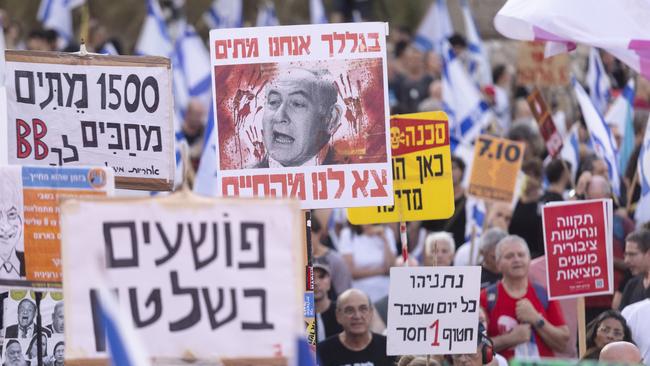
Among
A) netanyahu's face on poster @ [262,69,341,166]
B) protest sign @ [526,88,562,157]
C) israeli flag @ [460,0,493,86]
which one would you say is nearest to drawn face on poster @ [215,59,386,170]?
netanyahu's face on poster @ [262,69,341,166]

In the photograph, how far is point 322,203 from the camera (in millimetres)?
8398

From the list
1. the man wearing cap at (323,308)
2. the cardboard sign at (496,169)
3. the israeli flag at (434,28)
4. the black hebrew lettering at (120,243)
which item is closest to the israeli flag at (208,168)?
the man wearing cap at (323,308)

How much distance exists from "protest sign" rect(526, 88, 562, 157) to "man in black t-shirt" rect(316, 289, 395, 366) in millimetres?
3820

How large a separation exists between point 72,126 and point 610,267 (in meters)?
3.37

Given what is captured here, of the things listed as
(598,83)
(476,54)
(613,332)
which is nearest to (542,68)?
(476,54)

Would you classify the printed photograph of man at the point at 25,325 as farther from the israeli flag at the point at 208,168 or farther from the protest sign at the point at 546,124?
the protest sign at the point at 546,124

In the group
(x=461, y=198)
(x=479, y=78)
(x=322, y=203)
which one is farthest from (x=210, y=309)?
(x=479, y=78)

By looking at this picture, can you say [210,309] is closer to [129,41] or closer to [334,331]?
[334,331]

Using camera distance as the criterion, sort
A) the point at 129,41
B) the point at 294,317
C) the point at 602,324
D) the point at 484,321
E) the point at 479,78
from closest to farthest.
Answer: the point at 294,317, the point at 602,324, the point at 484,321, the point at 479,78, the point at 129,41

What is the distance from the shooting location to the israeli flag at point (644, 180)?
11102mm

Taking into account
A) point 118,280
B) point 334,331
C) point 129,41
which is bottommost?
point 334,331

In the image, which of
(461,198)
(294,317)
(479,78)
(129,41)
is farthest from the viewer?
(129,41)

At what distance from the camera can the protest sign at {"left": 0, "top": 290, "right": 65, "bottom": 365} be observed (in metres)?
7.77

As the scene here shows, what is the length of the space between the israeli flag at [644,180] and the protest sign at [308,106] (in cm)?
314
